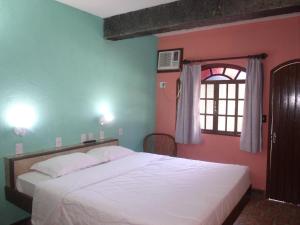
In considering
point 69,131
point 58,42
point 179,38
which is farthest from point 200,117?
point 58,42

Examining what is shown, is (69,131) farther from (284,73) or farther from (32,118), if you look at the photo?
(284,73)

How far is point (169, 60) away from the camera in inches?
179

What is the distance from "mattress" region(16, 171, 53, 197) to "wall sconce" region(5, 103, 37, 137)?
0.46 metres

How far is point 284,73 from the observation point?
138 inches

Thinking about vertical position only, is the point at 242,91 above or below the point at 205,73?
below

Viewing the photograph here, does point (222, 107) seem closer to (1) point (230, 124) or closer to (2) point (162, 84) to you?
(1) point (230, 124)

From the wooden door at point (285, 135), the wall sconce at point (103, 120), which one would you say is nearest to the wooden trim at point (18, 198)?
the wall sconce at point (103, 120)

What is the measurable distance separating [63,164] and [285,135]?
2.97m

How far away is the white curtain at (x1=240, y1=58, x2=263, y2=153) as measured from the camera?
360 cm

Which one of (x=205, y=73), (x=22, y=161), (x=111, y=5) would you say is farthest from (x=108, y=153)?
(x=205, y=73)

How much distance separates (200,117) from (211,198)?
241 centimetres

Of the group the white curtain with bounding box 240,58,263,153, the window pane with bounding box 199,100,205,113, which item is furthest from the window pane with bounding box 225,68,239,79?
the window pane with bounding box 199,100,205,113

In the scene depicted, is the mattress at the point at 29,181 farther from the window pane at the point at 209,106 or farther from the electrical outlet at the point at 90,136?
the window pane at the point at 209,106

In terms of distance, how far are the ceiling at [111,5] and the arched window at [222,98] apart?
1647 mm
